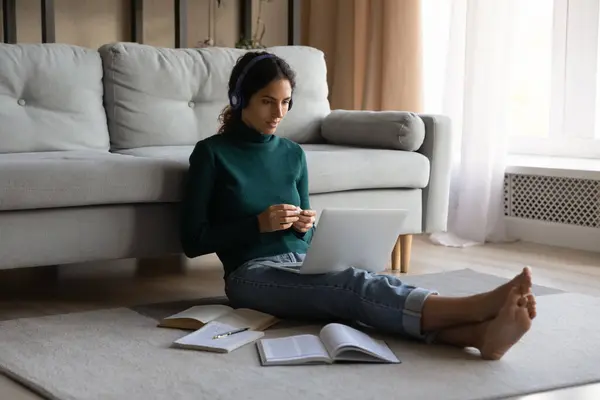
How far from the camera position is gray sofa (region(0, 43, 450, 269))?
2559 millimetres

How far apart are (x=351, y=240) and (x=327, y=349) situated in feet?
1.00

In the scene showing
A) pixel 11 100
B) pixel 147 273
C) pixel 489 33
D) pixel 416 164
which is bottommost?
pixel 147 273

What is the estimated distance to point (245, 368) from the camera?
6.53 ft

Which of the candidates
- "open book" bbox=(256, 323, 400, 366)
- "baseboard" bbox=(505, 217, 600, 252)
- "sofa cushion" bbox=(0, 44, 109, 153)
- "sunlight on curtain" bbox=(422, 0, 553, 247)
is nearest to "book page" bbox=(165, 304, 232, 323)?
"open book" bbox=(256, 323, 400, 366)

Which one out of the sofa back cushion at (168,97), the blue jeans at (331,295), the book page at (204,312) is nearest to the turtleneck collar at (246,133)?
the blue jeans at (331,295)

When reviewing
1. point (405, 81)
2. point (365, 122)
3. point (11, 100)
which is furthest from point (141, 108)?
point (405, 81)

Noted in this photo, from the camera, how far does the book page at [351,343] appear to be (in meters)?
2.04

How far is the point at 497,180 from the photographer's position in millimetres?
4094

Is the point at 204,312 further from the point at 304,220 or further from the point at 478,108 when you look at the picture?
the point at 478,108

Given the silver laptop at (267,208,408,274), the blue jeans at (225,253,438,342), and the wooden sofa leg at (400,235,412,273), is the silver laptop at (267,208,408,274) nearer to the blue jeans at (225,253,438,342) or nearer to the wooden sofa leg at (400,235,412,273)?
the blue jeans at (225,253,438,342)

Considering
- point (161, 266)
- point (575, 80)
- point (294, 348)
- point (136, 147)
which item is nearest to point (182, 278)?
point (161, 266)

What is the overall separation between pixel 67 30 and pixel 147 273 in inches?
53.3

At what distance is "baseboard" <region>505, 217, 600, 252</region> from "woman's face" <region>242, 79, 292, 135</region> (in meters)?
1.77

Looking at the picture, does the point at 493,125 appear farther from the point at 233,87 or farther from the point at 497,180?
the point at 233,87
